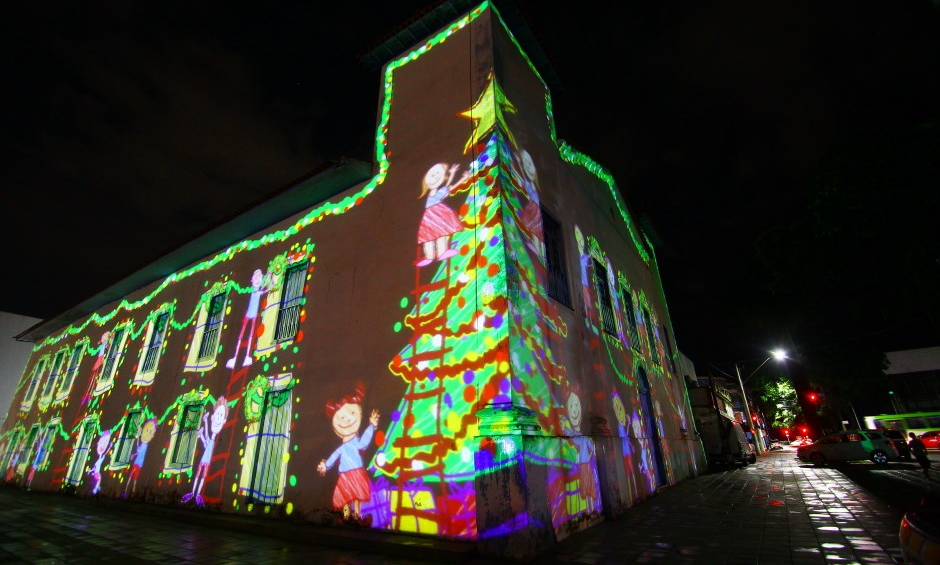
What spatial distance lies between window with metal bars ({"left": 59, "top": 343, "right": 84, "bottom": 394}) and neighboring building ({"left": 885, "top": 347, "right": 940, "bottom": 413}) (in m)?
54.0

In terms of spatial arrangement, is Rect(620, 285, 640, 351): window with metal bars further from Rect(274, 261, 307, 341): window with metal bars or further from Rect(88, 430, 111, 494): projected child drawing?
Rect(88, 430, 111, 494): projected child drawing

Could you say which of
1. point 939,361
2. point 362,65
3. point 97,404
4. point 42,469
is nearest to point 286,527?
point 362,65

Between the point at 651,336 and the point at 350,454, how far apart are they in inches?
434

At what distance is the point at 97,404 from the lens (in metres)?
12.8

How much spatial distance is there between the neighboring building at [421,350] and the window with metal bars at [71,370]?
2806mm

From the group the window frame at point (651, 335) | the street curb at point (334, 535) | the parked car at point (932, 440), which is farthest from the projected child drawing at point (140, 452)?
the parked car at point (932, 440)

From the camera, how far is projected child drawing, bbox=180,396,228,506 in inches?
340

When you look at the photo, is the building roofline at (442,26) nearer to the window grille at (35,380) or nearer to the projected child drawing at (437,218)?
the projected child drawing at (437,218)

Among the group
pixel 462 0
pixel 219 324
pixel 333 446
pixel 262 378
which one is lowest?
pixel 333 446

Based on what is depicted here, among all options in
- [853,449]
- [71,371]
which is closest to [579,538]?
[853,449]

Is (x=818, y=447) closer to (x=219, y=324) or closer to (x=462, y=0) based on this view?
(x=462, y=0)

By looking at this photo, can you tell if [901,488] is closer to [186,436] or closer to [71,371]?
[186,436]

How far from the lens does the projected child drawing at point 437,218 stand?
6.68 metres

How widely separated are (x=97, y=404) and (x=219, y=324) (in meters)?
6.53
